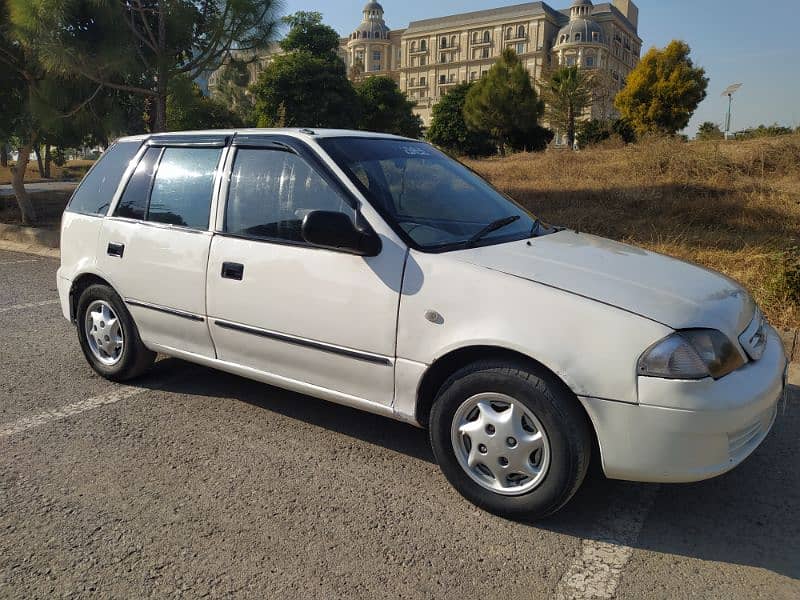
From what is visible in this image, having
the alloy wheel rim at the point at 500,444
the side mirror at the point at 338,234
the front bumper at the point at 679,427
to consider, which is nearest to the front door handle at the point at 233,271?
the side mirror at the point at 338,234

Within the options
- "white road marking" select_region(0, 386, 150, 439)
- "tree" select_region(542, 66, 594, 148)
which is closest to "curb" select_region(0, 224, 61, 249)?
"white road marking" select_region(0, 386, 150, 439)

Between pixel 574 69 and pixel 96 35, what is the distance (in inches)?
1311

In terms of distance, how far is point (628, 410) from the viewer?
259 centimetres

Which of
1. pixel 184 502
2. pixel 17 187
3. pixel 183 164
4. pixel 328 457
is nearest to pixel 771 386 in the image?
pixel 328 457

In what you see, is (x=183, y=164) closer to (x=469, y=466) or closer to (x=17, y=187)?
(x=469, y=466)

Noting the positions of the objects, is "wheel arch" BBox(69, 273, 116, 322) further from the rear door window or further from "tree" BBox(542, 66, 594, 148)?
"tree" BBox(542, 66, 594, 148)

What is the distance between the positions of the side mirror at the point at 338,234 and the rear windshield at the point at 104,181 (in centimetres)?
205

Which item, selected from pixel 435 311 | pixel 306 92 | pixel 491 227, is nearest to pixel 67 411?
pixel 435 311

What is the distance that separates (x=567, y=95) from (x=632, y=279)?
37.1 metres

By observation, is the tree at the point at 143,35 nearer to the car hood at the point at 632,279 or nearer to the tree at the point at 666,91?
the car hood at the point at 632,279

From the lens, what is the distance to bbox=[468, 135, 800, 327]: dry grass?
695 centimetres

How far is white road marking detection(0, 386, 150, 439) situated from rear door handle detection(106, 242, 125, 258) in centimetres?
93

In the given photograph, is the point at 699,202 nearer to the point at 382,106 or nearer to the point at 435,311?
the point at 435,311

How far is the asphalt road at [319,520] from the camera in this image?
2523 millimetres
